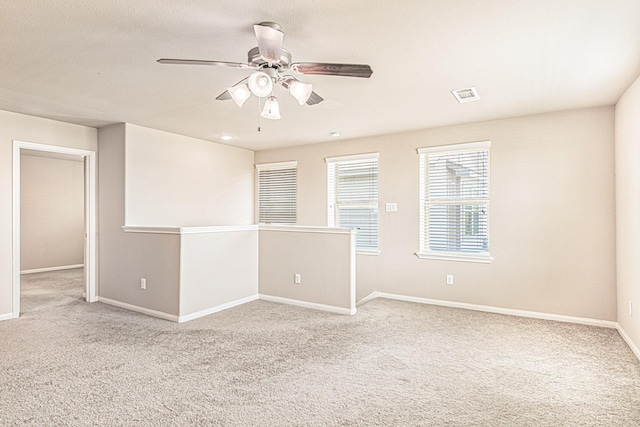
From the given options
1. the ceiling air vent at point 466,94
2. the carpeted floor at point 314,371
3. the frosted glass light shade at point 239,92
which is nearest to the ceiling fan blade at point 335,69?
the frosted glass light shade at point 239,92

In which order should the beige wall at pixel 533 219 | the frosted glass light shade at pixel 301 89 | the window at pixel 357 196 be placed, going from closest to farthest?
the frosted glass light shade at pixel 301 89 → the beige wall at pixel 533 219 → the window at pixel 357 196

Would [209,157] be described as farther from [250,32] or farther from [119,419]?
[119,419]

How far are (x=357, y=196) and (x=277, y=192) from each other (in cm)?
160

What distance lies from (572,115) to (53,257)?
31.3ft

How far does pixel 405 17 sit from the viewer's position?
2242 millimetres

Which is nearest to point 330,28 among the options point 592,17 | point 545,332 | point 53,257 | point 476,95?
point 592,17

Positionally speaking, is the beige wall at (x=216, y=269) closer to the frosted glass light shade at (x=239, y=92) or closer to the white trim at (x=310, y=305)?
the white trim at (x=310, y=305)

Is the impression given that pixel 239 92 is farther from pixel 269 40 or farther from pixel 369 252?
pixel 369 252

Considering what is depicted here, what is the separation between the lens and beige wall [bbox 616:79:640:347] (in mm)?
3229

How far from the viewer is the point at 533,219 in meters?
4.42

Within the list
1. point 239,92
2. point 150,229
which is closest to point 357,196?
point 150,229

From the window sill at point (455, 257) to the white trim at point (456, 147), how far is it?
139 cm

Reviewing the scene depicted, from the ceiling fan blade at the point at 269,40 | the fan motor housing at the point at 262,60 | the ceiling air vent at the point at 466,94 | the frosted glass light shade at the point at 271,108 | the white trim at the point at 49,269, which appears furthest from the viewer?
the white trim at the point at 49,269

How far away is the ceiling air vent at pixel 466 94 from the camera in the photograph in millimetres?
3553
